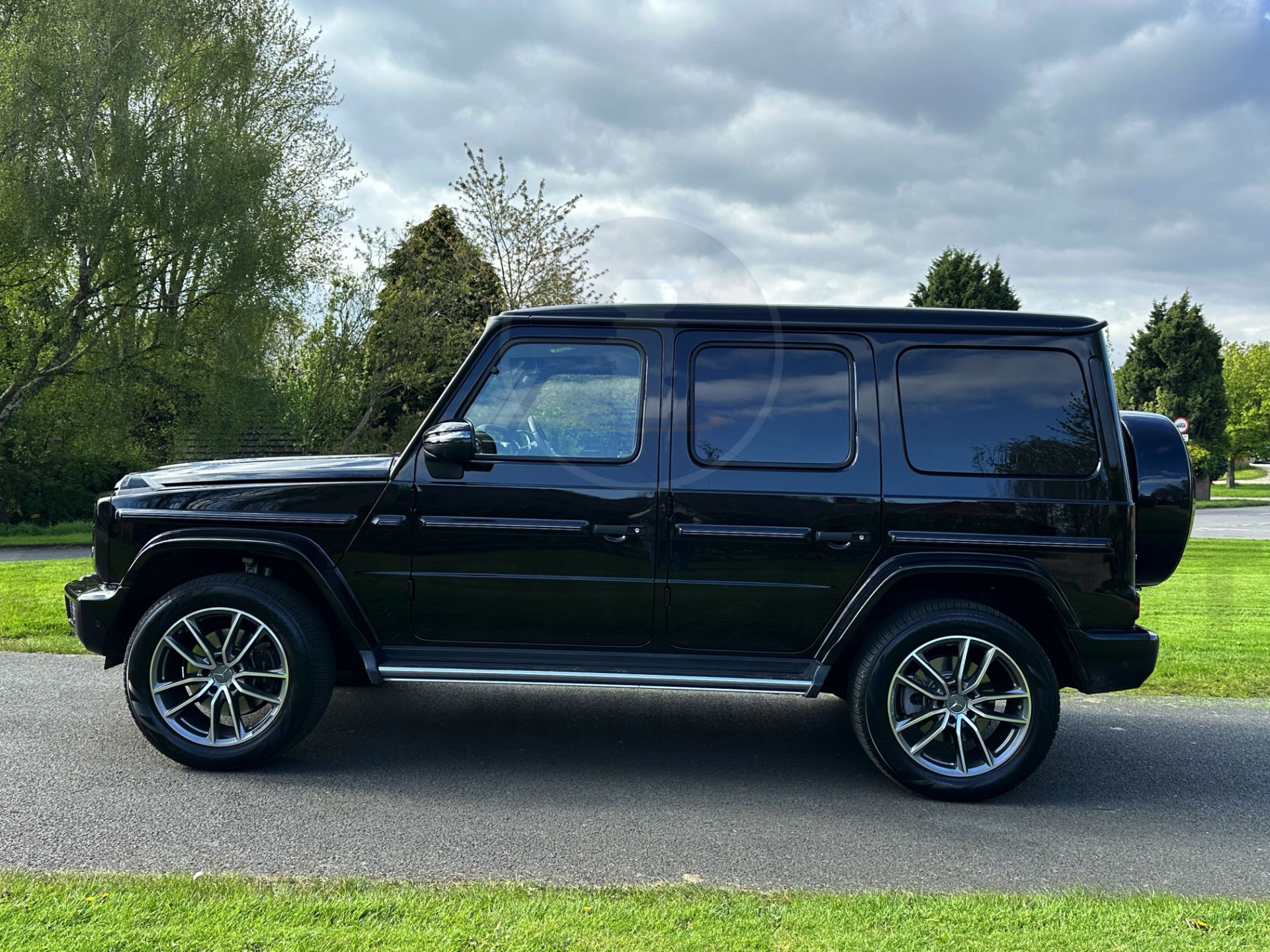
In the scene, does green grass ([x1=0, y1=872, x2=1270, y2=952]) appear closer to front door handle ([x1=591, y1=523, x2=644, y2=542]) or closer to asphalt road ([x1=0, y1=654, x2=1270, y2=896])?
asphalt road ([x1=0, y1=654, x2=1270, y2=896])

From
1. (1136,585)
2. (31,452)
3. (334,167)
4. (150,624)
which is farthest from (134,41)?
(1136,585)

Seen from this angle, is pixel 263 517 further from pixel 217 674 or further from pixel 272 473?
pixel 217 674

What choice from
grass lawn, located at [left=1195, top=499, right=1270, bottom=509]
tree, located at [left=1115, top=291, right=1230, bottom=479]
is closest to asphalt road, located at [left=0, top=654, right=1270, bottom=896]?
grass lawn, located at [left=1195, top=499, right=1270, bottom=509]

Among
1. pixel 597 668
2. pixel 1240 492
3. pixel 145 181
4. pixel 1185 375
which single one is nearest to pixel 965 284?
pixel 1185 375

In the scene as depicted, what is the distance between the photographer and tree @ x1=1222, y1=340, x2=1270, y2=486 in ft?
180

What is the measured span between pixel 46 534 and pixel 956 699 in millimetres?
24764

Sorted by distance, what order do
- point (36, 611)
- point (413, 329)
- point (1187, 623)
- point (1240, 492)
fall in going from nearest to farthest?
point (36, 611) < point (1187, 623) < point (413, 329) < point (1240, 492)

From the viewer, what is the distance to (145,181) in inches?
824

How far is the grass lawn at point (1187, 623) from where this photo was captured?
259 inches

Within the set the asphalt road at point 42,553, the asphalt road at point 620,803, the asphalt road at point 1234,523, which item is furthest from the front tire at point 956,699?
the asphalt road at point 1234,523

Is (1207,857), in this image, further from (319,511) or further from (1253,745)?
(319,511)

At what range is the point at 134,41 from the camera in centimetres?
2098

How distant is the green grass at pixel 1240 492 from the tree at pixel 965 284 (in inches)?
621

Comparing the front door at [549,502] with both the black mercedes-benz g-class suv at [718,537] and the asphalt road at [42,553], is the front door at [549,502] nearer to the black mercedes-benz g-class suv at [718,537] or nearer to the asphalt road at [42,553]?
the black mercedes-benz g-class suv at [718,537]
